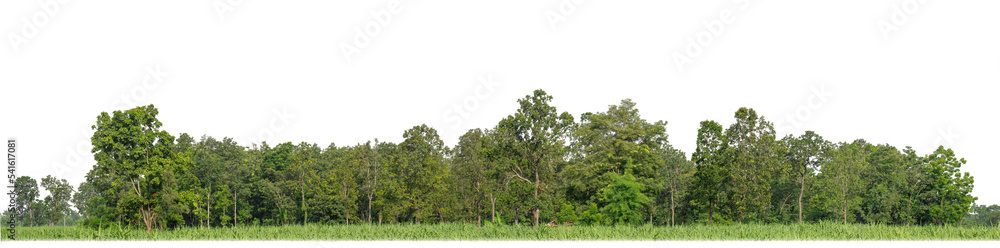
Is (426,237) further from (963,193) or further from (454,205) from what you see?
(963,193)

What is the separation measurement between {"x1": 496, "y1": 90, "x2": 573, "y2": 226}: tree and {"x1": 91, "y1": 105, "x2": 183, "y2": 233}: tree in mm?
23908

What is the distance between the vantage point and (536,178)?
44.9m

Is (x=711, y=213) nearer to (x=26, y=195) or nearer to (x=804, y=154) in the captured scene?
(x=804, y=154)

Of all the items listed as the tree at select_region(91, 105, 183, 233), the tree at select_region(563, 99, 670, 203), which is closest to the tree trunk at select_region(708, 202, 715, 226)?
the tree at select_region(563, 99, 670, 203)

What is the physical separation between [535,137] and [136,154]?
88.4ft

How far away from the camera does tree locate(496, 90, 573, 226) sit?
1756 inches

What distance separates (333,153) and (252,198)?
10670 mm

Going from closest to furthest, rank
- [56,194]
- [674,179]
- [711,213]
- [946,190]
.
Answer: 1. [711,213]
2. [946,190]
3. [674,179]
4. [56,194]

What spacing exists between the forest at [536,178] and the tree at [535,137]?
8cm

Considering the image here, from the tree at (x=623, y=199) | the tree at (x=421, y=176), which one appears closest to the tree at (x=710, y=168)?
the tree at (x=623, y=199)

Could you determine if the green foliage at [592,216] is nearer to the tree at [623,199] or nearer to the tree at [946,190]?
the tree at [623,199]

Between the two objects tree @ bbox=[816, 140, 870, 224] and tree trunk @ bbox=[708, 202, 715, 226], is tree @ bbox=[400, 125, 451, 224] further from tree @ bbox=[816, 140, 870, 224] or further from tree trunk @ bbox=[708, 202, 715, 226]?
tree @ bbox=[816, 140, 870, 224]

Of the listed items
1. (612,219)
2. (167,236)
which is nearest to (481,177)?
(612,219)

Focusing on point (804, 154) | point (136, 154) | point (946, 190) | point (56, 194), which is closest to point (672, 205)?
point (804, 154)
